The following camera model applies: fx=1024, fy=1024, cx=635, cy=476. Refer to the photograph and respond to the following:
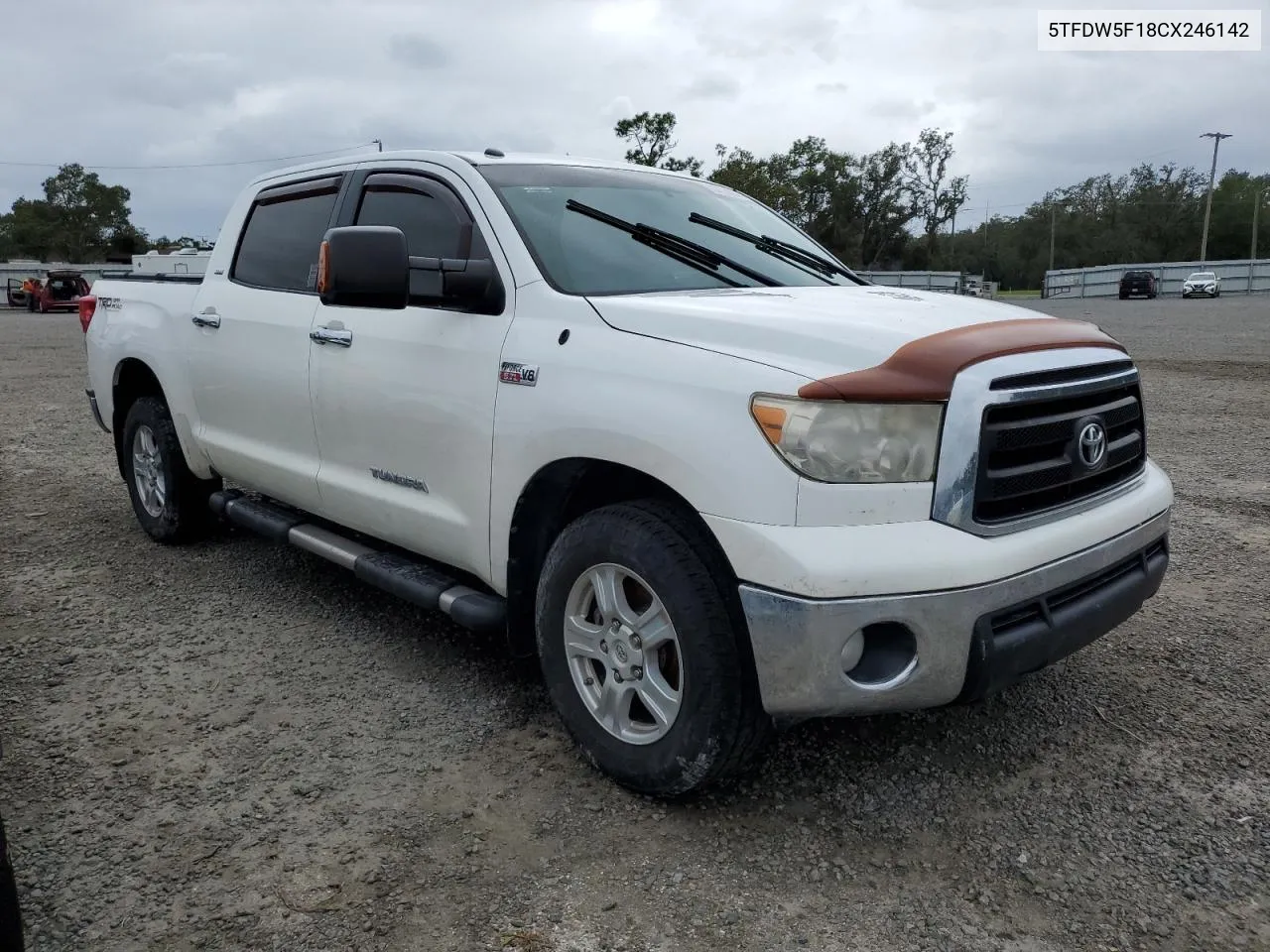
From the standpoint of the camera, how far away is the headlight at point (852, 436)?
2439mm

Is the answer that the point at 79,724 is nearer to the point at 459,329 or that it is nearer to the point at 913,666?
the point at 459,329

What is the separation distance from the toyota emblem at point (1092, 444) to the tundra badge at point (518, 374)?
5.03ft

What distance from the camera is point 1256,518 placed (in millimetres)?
5656

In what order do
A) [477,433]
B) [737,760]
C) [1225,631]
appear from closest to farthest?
1. [737,760]
2. [477,433]
3. [1225,631]

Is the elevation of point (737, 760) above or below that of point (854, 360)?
below

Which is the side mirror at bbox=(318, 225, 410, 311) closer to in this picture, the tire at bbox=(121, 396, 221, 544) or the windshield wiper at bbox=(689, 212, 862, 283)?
the windshield wiper at bbox=(689, 212, 862, 283)

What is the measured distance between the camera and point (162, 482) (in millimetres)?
5305

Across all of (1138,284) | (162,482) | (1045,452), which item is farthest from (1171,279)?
(1045,452)

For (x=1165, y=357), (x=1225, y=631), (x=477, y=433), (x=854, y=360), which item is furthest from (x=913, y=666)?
(x=1165, y=357)

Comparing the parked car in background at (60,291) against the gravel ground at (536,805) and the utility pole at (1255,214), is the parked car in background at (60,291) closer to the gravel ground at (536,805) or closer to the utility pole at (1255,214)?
the gravel ground at (536,805)

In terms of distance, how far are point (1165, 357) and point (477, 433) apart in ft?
46.2

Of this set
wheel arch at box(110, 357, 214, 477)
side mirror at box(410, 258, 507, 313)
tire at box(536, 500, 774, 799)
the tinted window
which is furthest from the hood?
wheel arch at box(110, 357, 214, 477)

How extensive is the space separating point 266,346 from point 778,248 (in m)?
2.13

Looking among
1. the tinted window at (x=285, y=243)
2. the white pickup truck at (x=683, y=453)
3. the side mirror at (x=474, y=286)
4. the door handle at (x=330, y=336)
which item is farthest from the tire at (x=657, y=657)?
the tinted window at (x=285, y=243)
